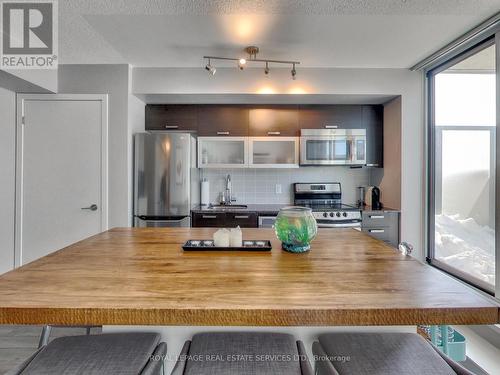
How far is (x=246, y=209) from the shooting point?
3229mm

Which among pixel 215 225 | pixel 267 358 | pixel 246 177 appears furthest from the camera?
pixel 246 177

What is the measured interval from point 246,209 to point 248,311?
2514 mm

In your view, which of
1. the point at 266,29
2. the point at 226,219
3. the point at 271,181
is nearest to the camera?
the point at 266,29

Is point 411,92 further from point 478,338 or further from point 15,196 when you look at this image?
point 15,196

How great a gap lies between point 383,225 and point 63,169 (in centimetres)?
360

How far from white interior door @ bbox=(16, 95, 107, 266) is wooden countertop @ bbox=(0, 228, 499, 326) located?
1.88m

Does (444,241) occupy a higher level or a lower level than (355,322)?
lower

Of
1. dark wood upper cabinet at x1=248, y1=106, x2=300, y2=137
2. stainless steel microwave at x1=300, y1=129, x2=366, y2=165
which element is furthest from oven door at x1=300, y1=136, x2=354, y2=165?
dark wood upper cabinet at x1=248, y1=106, x2=300, y2=137

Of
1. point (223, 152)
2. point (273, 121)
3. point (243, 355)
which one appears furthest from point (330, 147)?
point (243, 355)

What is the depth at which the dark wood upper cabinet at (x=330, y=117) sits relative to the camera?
3.38m

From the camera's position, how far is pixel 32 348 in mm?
1986

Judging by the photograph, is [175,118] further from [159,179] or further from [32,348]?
[32,348]

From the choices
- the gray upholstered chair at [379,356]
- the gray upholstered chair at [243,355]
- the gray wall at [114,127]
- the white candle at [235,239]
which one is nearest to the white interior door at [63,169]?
the gray wall at [114,127]

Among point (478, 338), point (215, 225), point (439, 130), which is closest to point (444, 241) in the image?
point (478, 338)
